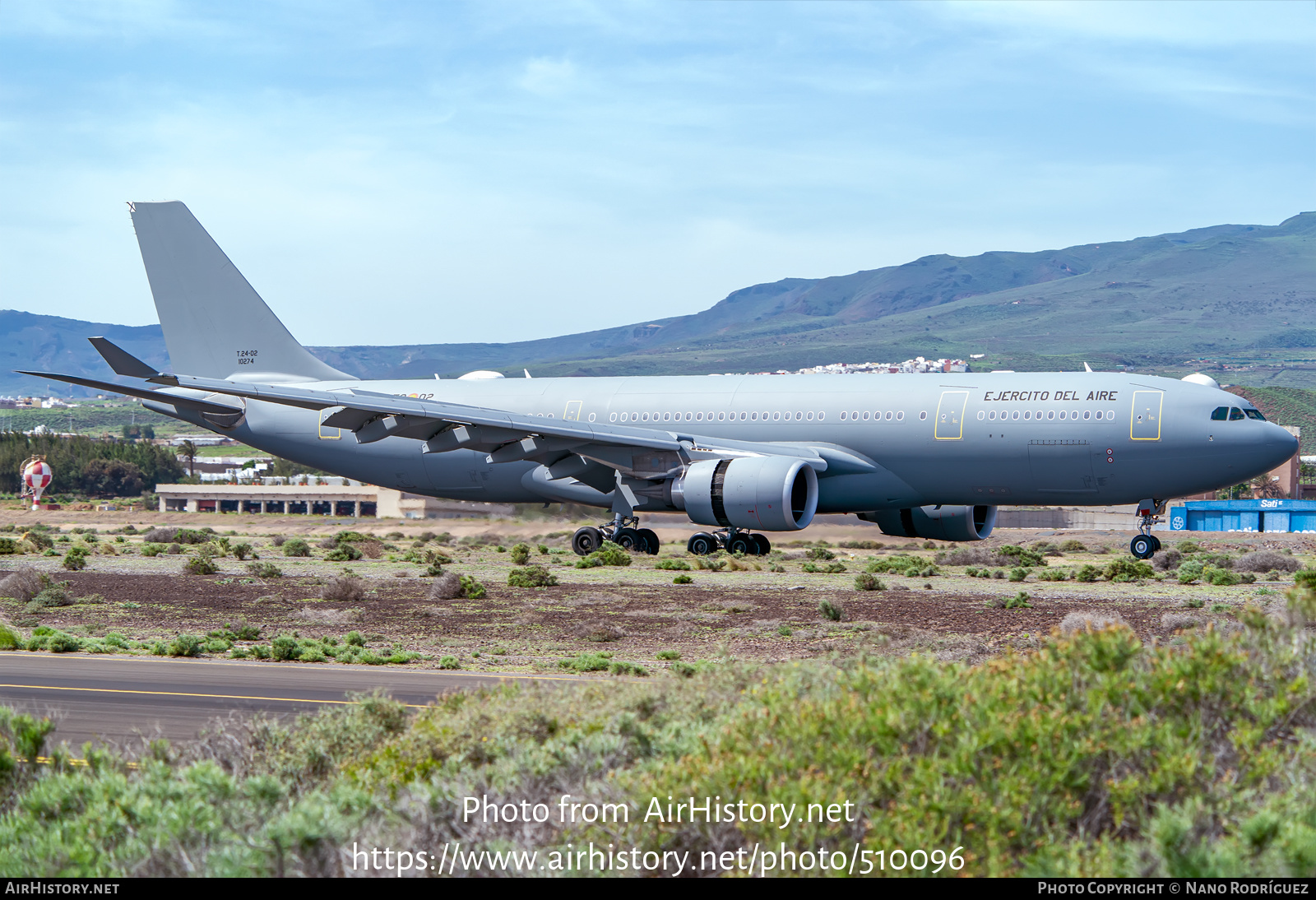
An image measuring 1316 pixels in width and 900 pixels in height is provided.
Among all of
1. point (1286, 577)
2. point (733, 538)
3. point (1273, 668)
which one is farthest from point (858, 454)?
point (1273, 668)

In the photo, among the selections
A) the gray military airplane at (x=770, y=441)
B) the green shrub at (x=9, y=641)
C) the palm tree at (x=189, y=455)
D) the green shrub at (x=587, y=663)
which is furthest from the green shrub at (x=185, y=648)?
the palm tree at (x=189, y=455)

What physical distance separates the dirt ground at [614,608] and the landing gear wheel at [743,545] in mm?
955

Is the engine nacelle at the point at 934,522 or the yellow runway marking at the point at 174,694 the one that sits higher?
the engine nacelle at the point at 934,522

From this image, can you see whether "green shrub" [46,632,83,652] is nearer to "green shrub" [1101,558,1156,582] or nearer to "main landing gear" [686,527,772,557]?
"main landing gear" [686,527,772,557]

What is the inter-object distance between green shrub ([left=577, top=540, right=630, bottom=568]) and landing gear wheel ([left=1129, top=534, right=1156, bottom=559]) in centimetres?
1265

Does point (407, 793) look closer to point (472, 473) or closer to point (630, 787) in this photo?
point (630, 787)

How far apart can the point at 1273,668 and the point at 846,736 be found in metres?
2.82

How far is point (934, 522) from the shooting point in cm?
3600

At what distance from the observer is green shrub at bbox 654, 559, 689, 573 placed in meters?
41.7

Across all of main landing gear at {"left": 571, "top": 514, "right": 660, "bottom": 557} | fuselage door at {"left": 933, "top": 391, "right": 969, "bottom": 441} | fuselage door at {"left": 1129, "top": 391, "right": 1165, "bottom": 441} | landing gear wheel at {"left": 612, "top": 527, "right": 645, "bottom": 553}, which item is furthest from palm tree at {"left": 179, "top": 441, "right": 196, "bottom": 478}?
fuselage door at {"left": 1129, "top": 391, "right": 1165, "bottom": 441}

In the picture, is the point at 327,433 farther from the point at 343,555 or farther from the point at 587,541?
the point at 343,555

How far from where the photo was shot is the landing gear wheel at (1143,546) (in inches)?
1292

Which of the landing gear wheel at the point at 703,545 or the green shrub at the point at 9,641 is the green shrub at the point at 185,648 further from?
the landing gear wheel at the point at 703,545

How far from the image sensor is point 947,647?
19188mm
